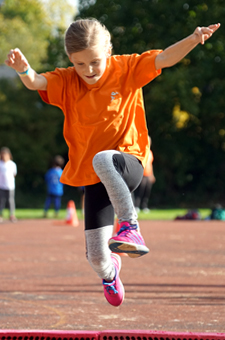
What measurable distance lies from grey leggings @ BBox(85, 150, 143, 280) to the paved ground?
34.1 inches

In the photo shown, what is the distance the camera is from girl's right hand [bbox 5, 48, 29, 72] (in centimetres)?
421

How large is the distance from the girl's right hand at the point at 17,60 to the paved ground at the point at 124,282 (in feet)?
7.44

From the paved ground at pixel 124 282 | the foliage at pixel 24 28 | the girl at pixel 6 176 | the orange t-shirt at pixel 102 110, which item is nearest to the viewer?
the orange t-shirt at pixel 102 110

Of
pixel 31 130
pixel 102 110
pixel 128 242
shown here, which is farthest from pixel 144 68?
pixel 31 130

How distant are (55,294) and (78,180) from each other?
271cm

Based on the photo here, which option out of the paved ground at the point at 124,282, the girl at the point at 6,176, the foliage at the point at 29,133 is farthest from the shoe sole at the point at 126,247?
the foliage at the point at 29,133

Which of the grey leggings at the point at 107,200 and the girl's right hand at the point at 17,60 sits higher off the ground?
the girl's right hand at the point at 17,60

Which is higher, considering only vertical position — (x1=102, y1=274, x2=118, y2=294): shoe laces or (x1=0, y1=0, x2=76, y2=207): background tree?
(x1=102, y1=274, x2=118, y2=294): shoe laces

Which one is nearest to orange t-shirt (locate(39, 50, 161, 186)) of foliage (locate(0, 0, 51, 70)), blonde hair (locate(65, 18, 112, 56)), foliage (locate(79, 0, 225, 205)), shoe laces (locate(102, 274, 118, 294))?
blonde hair (locate(65, 18, 112, 56))

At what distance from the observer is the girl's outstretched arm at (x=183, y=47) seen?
4.25m

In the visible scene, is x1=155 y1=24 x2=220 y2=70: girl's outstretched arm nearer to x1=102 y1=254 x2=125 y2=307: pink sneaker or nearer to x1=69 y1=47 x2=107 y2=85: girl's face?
x1=69 y1=47 x2=107 y2=85: girl's face

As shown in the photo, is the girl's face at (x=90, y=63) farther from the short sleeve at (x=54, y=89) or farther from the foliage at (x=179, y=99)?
the foliage at (x=179, y=99)

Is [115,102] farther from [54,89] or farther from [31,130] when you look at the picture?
[31,130]

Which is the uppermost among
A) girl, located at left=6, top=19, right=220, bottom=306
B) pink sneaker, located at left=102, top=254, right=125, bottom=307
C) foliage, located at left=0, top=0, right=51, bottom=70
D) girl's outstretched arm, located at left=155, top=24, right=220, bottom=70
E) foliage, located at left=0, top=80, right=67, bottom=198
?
foliage, located at left=0, top=0, right=51, bottom=70
